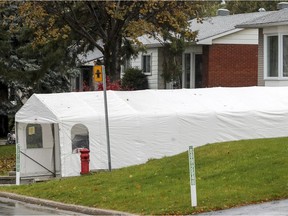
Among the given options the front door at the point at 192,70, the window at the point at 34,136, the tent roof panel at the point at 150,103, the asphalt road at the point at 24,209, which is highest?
the front door at the point at 192,70

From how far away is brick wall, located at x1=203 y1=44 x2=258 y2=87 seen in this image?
38.2m

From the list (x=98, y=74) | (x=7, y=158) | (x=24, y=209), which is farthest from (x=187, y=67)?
(x=24, y=209)

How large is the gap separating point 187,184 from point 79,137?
7.60 m

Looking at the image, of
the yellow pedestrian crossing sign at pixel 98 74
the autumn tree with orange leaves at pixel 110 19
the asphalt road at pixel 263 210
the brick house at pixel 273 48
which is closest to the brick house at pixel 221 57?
the brick house at pixel 273 48

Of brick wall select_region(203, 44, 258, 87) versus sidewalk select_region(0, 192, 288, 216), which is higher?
brick wall select_region(203, 44, 258, 87)

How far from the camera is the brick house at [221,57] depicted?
125 ft

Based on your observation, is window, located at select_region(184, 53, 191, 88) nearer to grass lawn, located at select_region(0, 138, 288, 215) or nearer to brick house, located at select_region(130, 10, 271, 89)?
brick house, located at select_region(130, 10, 271, 89)

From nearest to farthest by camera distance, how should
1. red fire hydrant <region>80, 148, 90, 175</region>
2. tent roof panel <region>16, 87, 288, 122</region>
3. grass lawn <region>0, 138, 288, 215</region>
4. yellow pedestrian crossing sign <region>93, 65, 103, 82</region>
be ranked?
grass lawn <region>0, 138, 288, 215</region> → yellow pedestrian crossing sign <region>93, 65, 103, 82</region> → red fire hydrant <region>80, 148, 90, 175</region> → tent roof panel <region>16, 87, 288, 122</region>

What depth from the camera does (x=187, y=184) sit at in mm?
16438

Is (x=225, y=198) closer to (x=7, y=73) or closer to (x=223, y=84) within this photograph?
(x=7, y=73)

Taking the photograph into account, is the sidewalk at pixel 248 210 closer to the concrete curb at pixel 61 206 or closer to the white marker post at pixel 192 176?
the concrete curb at pixel 61 206

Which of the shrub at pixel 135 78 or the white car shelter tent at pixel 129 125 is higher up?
the shrub at pixel 135 78

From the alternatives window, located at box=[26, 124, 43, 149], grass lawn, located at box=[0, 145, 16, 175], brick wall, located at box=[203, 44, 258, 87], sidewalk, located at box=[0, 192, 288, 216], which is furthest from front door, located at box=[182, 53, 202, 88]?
sidewalk, located at box=[0, 192, 288, 216]

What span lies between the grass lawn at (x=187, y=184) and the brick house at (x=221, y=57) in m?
18.4
